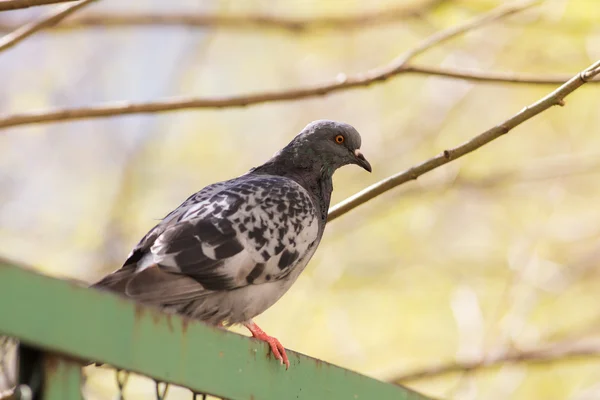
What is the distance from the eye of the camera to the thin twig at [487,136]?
14.3ft

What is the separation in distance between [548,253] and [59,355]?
32.1ft

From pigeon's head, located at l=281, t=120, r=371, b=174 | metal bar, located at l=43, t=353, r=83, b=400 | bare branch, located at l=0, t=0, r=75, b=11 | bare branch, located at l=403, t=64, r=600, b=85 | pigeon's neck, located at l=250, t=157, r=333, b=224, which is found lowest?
metal bar, located at l=43, t=353, r=83, b=400

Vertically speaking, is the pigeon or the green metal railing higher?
the pigeon

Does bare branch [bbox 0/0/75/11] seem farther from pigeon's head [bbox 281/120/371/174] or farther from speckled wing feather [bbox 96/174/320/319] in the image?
pigeon's head [bbox 281/120/371/174]

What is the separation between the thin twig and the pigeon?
0.41 m

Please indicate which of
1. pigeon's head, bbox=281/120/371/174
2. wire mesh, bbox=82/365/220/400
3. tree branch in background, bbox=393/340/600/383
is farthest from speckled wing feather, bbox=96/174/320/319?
wire mesh, bbox=82/365/220/400

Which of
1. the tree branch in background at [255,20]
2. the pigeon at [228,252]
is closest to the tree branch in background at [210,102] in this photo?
the pigeon at [228,252]

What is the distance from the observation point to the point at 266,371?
3.18m

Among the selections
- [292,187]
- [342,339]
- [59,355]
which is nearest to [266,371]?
[59,355]

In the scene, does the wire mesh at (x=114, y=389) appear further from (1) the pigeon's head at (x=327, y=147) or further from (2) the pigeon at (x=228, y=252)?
(2) the pigeon at (x=228, y=252)

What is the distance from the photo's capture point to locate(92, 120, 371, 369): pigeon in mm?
4137

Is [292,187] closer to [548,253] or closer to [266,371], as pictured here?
[266,371]

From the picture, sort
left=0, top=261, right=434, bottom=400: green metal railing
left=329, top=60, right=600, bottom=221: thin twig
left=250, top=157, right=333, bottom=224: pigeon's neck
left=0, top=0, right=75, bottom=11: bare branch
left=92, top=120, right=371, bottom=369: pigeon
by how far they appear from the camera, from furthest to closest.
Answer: left=250, top=157, right=333, bottom=224: pigeon's neck, left=329, top=60, right=600, bottom=221: thin twig, left=92, top=120, right=371, bottom=369: pigeon, left=0, top=0, right=75, bottom=11: bare branch, left=0, top=261, right=434, bottom=400: green metal railing

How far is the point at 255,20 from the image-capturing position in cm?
921
